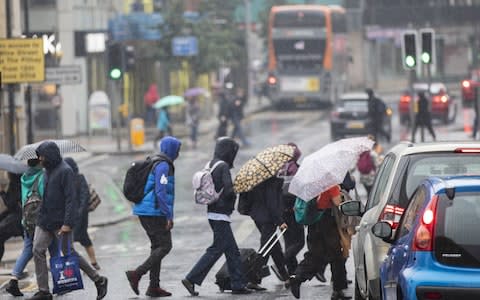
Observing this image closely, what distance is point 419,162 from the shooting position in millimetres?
11922

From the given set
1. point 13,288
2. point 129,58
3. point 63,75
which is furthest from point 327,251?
point 129,58

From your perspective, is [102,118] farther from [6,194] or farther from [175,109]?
[6,194]

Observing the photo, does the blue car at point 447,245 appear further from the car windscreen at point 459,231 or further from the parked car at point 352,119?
the parked car at point 352,119

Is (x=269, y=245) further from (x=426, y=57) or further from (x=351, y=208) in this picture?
(x=426, y=57)

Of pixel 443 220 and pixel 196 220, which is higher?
pixel 443 220

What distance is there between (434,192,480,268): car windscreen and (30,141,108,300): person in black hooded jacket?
614cm

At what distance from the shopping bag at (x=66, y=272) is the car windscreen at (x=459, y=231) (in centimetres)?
Answer: 650

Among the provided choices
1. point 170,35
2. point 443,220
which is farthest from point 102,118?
point 443,220

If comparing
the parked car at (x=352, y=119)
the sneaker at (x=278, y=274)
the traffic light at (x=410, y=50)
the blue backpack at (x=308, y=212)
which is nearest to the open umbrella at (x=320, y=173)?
the blue backpack at (x=308, y=212)

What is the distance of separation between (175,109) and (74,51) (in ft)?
28.5

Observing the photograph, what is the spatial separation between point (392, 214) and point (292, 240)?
4.85 meters

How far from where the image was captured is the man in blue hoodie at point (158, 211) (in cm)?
1577

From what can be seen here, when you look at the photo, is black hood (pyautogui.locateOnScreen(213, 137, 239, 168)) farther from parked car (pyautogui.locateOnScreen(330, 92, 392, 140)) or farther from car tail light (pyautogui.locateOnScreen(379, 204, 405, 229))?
parked car (pyautogui.locateOnScreen(330, 92, 392, 140))

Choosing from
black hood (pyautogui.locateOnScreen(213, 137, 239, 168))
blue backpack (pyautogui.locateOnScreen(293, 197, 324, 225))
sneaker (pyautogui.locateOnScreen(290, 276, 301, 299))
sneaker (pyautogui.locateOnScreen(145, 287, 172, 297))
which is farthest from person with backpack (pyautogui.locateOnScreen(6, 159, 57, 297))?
blue backpack (pyautogui.locateOnScreen(293, 197, 324, 225))
